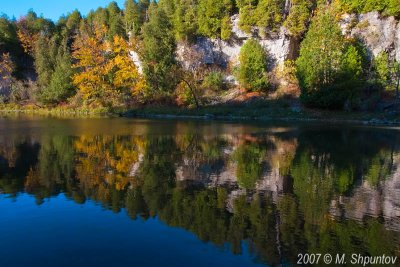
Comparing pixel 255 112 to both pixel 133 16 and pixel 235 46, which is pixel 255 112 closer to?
pixel 235 46

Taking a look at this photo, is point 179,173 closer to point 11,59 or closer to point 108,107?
point 108,107

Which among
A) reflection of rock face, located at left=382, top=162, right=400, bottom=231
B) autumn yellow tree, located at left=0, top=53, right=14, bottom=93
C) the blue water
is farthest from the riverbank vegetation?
the blue water

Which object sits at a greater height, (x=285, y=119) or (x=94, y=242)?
(x=285, y=119)

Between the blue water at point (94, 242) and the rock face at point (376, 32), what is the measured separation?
48000 mm

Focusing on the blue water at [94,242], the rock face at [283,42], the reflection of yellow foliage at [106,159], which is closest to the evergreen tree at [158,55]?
the rock face at [283,42]

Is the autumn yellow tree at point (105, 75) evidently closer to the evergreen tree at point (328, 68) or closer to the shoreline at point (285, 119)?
the shoreline at point (285, 119)

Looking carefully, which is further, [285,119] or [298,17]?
[298,17]

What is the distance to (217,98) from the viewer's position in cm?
5841

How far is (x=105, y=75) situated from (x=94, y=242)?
6033 cm

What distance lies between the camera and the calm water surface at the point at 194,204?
8.99 m

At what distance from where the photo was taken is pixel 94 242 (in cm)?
947

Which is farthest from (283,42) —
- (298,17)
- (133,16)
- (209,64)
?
(133,16)

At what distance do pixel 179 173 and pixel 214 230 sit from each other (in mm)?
6845

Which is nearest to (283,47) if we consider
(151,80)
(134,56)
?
(151,80)
